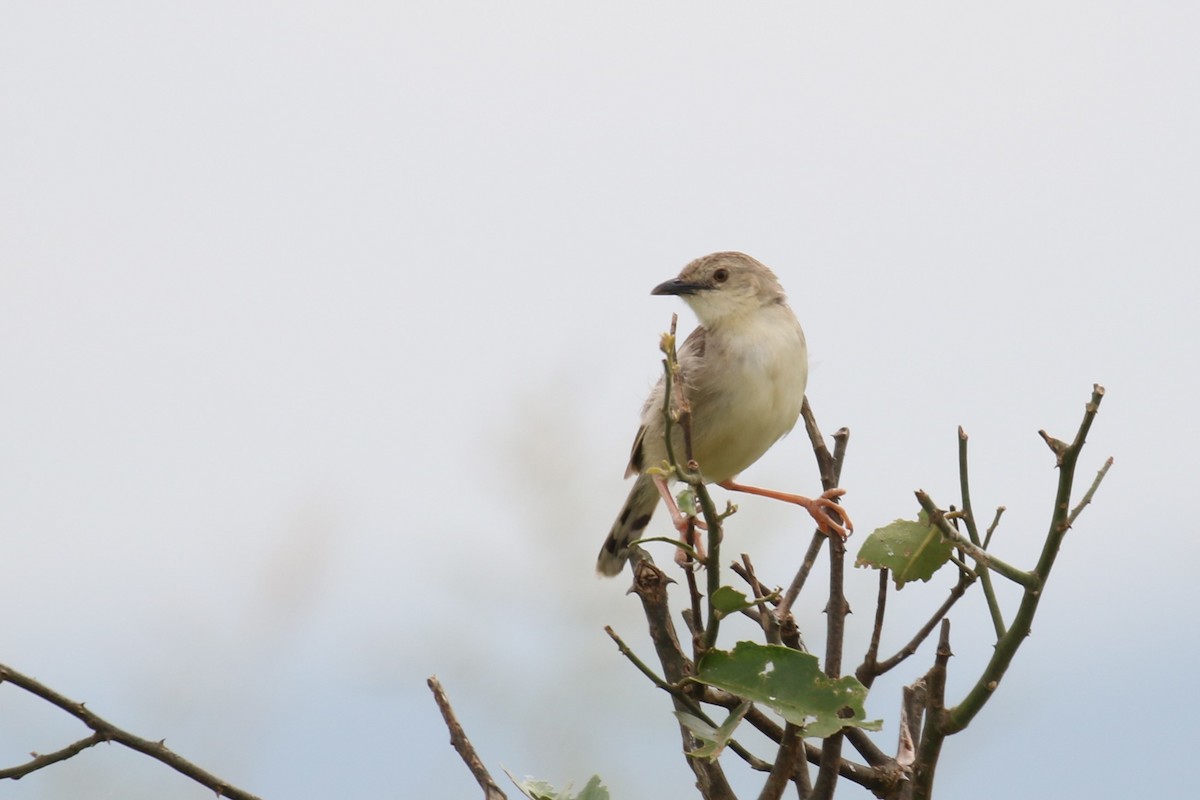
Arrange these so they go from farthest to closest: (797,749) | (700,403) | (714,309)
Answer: (714,309) → (700,403) → (797,749)

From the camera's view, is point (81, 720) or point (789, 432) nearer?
point (81, 720)

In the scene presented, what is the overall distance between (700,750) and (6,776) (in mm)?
1169

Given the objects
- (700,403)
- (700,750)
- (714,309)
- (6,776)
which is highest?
(714,309)

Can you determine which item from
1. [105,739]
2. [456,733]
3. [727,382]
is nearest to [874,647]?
[456,733]

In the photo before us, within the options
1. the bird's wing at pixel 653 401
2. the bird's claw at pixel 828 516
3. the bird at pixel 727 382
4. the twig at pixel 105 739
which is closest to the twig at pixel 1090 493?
the bird's claw at pixel 828 516

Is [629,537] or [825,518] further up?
[629,537]

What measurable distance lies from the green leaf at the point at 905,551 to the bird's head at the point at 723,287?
2.50 meters

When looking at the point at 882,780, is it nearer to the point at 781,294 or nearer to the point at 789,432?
the point at 789,432

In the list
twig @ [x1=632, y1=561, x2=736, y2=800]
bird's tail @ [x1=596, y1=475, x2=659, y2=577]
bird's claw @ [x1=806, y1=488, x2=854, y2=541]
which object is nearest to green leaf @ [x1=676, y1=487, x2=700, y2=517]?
bird's claw @ [x1=806, y1=488, x2=854, y2=541]

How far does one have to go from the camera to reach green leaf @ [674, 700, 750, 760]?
6.38 ft

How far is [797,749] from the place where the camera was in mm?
2057

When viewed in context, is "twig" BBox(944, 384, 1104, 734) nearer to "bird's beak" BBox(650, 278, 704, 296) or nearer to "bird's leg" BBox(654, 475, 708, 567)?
"bird's leg" BBox(654, 475, 708, 567)

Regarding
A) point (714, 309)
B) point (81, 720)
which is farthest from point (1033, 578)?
point (714, 309)

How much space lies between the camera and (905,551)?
2.32m
